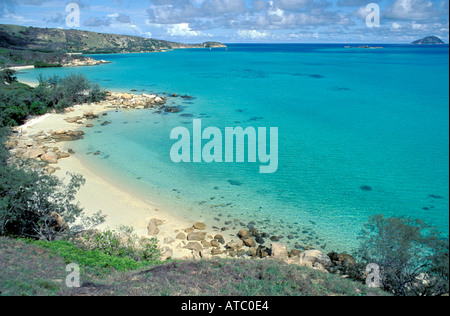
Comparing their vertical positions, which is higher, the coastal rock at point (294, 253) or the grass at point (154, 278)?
the grass at point (154, 278)

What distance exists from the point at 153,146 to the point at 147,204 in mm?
11388

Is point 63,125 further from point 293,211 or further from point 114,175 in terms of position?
point 293,211

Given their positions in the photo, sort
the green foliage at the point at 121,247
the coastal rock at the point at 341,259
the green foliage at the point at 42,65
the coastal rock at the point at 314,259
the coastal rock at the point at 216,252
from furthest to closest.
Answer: the green foliage at the point at 42,65
the coastal rock at the point at 216,252
the coastal rock at the point at 341,259
the coastal rock at the point at 314,259
the green foliage at the point at 121,247

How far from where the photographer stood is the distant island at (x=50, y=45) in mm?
93375

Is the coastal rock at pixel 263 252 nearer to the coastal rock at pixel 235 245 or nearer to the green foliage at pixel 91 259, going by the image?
the coastal rock at pixel 235 245

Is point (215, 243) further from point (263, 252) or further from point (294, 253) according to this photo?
point (294, 253)

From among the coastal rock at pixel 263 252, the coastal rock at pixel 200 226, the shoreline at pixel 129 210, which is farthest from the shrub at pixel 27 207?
the coastal rock at pixel 263 252

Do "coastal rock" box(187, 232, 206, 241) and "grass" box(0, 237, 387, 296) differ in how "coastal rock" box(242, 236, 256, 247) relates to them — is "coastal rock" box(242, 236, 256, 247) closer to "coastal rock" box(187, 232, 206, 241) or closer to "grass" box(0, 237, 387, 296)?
"coastal rock" box(187, 232, 206, 241)

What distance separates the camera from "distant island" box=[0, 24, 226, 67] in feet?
306

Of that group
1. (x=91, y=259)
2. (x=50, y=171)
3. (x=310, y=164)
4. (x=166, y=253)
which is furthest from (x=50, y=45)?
(x=91, y=259)

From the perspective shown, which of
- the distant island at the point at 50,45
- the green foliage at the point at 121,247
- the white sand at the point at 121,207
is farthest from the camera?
the distant island at the point at 50,45

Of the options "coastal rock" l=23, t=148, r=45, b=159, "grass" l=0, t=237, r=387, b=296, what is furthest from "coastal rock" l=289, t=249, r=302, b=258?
"coastal rock" l=23, t=148, r=45, b=159
